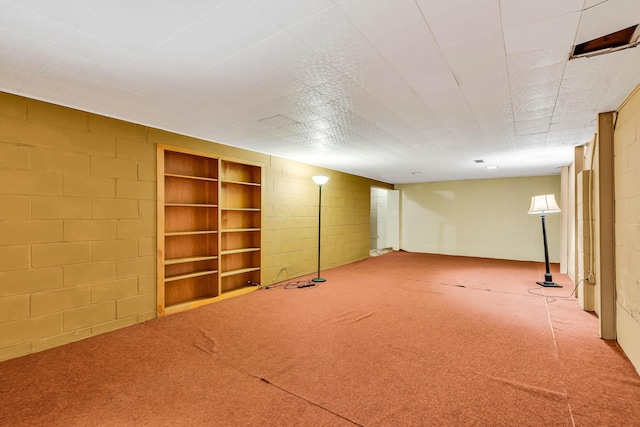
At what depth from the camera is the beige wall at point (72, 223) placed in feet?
8.12

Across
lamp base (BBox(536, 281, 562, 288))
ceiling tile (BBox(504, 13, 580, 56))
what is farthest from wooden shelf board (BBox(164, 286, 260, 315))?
lamp base (BBox(536, 281, 562, 288))

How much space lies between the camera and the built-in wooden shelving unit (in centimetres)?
370

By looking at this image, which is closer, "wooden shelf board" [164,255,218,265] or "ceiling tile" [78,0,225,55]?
"ceiling tile" [78,0,225,55]

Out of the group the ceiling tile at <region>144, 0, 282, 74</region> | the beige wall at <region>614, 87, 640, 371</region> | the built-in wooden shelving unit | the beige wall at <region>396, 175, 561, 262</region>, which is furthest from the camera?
the beige wall at <region>396, 175, 561, 262</region>

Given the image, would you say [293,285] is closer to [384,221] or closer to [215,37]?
[215,37]

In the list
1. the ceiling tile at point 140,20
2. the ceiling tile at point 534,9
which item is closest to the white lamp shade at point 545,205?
the ceiling tile at point 534,9

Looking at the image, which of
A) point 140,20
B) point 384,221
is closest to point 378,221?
point 384,221

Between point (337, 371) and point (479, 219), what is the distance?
724 centimetres

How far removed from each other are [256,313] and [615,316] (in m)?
3.68

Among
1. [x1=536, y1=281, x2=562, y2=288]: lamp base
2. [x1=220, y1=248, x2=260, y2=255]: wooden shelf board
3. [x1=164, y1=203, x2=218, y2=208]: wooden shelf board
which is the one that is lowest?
[x1=536, y1=281, x2=562, y2=288]: lamp base

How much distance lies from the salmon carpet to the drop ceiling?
2.18m

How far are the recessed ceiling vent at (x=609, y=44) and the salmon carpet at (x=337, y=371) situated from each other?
7.17 feet

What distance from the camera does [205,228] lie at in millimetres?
4172

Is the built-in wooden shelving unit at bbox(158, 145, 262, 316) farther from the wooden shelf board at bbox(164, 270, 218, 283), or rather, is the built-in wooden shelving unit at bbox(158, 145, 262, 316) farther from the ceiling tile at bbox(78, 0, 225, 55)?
the ceiling tile at bbox(78, 0, 225, 55)
